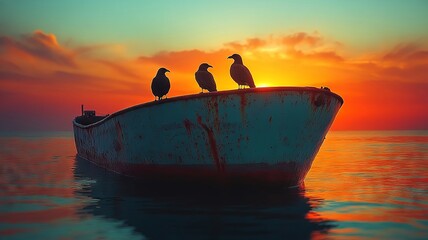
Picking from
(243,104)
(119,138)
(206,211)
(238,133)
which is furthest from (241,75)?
(206,211)

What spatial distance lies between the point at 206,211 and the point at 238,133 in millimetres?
1837

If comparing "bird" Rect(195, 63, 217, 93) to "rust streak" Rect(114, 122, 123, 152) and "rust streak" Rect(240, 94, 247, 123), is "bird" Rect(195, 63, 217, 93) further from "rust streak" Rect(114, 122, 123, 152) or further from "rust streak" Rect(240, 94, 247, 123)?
"rust streak" Rect(240, 94, 247, 123)

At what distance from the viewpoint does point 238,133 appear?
8.09m

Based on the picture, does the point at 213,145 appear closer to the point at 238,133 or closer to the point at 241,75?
the point at 238,133

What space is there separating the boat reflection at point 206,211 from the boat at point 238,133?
378 millimetres

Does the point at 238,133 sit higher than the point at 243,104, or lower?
lower

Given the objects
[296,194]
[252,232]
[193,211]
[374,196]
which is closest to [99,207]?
[193,211]

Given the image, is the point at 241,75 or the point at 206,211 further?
the point at 241,75

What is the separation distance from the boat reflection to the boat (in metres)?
0.38

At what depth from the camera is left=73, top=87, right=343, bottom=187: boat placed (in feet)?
26.3

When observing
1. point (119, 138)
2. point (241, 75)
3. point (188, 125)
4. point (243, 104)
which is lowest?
point (119, 138)

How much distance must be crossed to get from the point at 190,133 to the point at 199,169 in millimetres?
736

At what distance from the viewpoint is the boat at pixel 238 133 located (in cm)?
802

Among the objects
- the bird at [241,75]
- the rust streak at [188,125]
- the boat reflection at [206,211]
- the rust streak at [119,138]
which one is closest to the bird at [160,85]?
the rust streak at [119,138]
